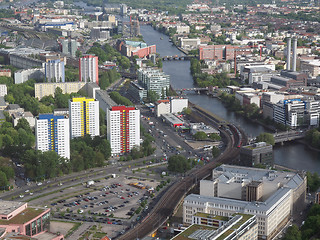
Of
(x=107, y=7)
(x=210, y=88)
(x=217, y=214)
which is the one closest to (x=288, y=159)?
(x=217, y=214)

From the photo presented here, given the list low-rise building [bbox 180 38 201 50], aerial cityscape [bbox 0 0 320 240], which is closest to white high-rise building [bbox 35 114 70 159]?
aerial cityscape [bbox 0 0 320 240]

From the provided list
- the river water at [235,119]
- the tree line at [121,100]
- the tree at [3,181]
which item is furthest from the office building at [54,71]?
the tree at [3,181]

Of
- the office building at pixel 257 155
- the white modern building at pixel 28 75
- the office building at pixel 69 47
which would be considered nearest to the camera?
the office building at pixel 257 155

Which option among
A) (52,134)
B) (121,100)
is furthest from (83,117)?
(121,100)

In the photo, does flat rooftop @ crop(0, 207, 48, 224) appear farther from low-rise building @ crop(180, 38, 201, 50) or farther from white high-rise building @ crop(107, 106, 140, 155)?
low-rise building @ crop(180, 38, 201, 50)

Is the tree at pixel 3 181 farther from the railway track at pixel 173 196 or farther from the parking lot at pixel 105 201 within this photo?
the railway track at pixel 173 196

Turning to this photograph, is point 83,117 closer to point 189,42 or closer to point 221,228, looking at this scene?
point 221,228
